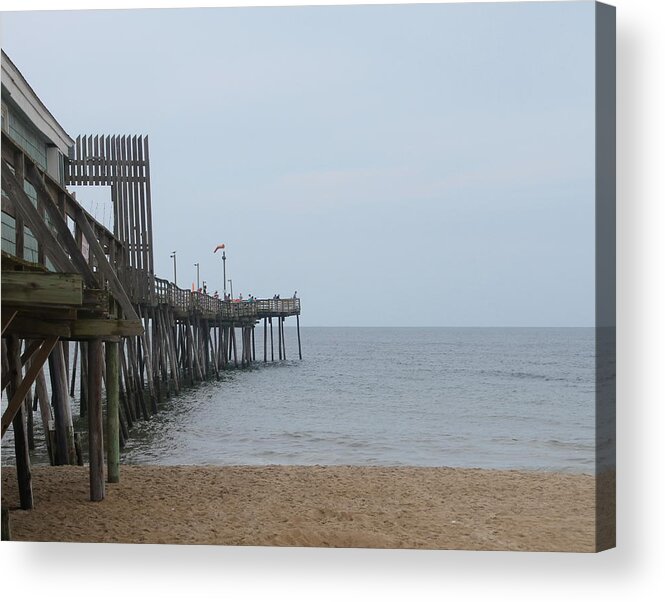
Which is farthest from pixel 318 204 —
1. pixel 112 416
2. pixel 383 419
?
pixel 383 419

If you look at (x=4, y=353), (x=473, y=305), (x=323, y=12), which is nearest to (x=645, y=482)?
(x=473, y=305)

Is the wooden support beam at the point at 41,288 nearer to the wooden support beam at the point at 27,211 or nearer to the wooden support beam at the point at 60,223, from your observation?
the wooden support beam at the point at 27,211

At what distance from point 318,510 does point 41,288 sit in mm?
3367

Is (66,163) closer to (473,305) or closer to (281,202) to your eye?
(281,202)

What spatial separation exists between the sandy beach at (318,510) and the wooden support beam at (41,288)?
2223 mm

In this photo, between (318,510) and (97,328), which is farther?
(97,328)

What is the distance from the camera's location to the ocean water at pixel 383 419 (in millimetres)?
16969

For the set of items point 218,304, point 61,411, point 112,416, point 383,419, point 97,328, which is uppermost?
point 97,328

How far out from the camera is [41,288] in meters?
7.74

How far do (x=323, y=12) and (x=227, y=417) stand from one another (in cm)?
1487

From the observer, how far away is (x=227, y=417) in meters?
22.7

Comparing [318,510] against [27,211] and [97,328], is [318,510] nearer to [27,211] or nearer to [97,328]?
[97,328]

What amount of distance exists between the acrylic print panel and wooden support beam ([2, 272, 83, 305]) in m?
0.02

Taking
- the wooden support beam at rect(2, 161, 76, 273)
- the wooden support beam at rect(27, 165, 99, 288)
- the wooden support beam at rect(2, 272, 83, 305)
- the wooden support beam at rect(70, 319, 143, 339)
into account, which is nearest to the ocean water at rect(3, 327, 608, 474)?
the wooden support beam at rect(70, 319, 143, 339)
